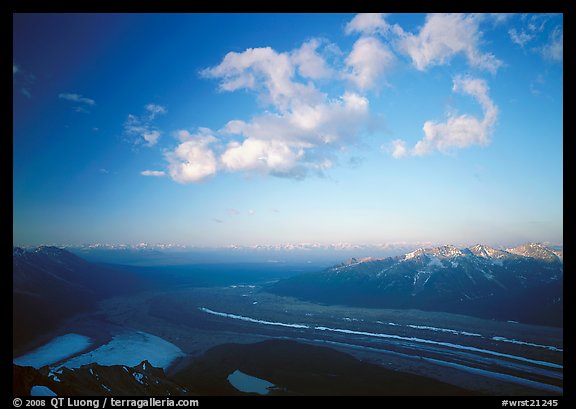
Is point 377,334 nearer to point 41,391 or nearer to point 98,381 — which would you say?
point 98,381

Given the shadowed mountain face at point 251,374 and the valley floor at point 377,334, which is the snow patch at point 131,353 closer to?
the valley floor at point 377,334

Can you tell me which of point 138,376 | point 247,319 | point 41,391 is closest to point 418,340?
point 247,319

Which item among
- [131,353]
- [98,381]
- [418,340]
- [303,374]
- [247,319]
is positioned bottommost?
[247,319]

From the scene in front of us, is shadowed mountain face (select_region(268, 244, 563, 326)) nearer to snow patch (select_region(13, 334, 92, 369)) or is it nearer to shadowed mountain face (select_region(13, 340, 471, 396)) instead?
shadowed mountain face (select_region(13, 340, 471, 396))

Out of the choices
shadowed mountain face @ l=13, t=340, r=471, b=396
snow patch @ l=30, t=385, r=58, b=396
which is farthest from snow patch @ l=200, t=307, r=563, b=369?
snow patch @ l=30, t=385, r=58, b=396

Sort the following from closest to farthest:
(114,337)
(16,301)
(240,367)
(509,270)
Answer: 1. (240,367)
2. (114,337)
3. (16,301)
4. (509,270)
